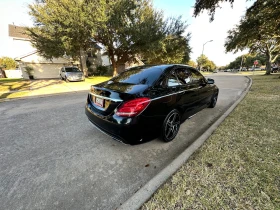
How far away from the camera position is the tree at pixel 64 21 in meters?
12.1

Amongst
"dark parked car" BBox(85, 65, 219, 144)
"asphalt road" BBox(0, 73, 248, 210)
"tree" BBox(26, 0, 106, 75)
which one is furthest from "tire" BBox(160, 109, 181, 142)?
"tree" BBox(26, 0, 106, 75)

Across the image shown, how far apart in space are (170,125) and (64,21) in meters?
14.3

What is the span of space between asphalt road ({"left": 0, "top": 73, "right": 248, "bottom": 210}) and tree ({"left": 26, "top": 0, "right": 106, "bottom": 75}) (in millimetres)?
11897

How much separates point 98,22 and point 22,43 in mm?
20082

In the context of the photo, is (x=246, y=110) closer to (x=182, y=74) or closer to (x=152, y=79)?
(x=182, y=74)

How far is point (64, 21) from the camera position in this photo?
12320mm

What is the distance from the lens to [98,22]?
12.8 m

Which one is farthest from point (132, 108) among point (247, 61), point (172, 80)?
point (247, 61)

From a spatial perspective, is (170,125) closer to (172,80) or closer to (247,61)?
(172,80)

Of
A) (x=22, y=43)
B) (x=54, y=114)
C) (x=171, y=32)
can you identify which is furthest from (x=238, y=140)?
(x=22, y=43)

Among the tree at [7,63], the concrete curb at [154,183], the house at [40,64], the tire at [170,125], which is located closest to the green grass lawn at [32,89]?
the tire at [170,125]

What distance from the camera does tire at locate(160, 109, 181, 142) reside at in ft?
8.86

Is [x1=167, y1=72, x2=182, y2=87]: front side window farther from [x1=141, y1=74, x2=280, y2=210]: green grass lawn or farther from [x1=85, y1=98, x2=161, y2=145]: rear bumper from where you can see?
[x1=141, y1=74, x2=280, y2=210]: green grass lawn

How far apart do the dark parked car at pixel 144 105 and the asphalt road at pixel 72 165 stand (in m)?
0.40
